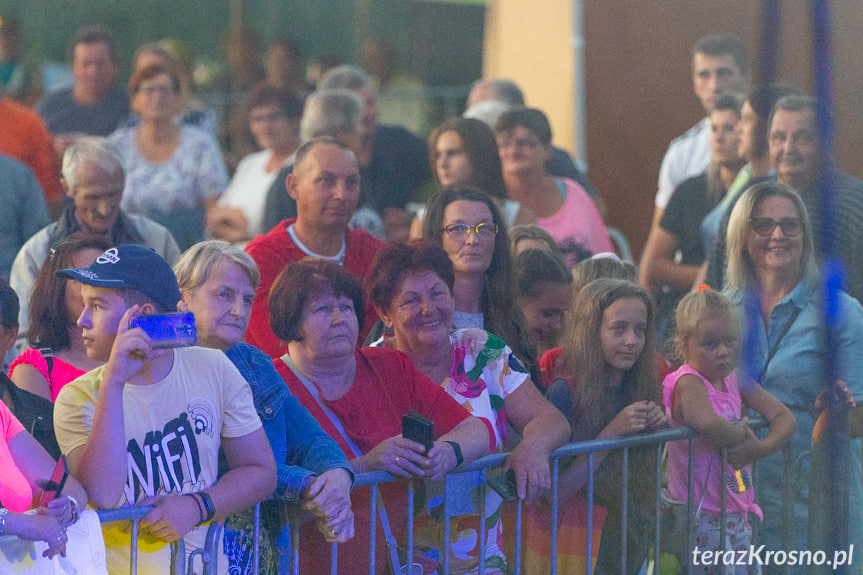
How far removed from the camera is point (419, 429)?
319 cm

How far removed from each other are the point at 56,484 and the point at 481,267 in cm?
197

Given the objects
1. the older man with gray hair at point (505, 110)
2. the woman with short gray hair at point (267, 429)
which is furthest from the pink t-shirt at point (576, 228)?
the woman with short gray hair at point (267, 429)

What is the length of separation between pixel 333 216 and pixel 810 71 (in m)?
2.68

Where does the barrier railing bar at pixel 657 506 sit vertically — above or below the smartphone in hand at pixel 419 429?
below

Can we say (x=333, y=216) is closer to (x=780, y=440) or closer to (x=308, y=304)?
(x=308, y=304)

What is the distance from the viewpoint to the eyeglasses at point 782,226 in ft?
14.0

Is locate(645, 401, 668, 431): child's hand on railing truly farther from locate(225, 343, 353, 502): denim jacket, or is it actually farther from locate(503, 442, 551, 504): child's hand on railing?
locate(225, 343, 353, 502): denim jacket

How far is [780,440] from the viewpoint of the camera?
4035 mm

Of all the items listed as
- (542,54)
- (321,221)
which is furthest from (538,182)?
(542,54)

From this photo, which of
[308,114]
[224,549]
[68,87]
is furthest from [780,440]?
[68,87]

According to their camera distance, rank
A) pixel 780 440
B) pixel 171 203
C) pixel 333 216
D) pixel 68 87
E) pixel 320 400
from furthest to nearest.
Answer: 1. pixel 68 87
2. pixel 171 203
3. pixel 333 216
4. pixel 780 440
5. pixel 320 400

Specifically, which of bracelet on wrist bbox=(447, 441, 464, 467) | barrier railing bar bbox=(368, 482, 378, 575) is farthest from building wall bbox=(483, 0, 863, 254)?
barrier railing bar bbox=(368, 482, 378, 575)

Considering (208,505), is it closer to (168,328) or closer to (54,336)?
(168,328)

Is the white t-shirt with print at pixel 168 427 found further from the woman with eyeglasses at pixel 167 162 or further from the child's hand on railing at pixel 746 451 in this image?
the woman with eyeglasses at pixel 167 162
